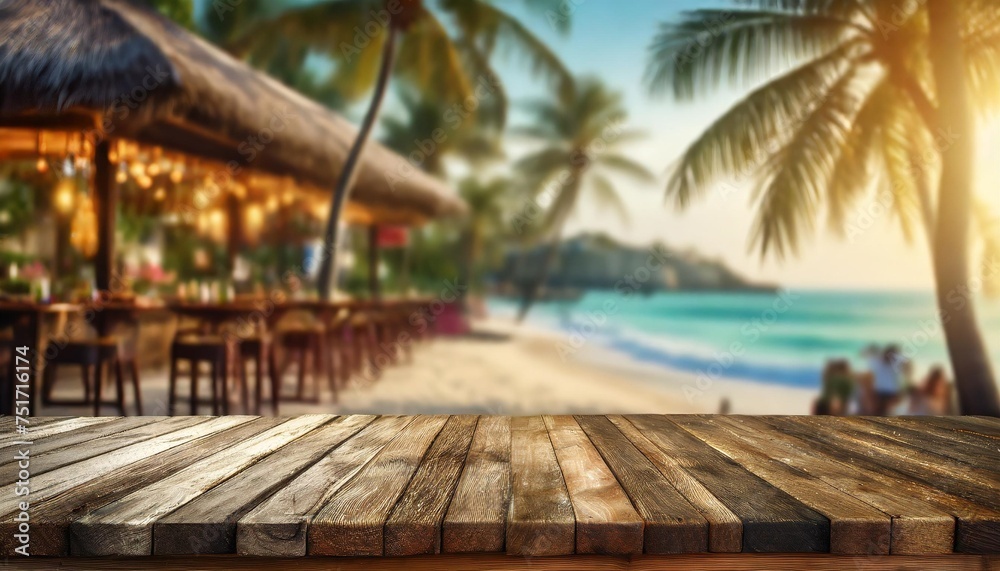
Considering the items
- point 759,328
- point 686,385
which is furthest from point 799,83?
point 759,328

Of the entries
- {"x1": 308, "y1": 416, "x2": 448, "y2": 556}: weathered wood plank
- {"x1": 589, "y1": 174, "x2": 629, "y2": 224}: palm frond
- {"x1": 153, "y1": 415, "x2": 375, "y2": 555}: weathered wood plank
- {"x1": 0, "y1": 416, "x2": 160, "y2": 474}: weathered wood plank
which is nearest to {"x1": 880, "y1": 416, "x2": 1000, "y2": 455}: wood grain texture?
{"x1": 308, "y1": 416, "x2": 448, "y2": 556}: weathered wood plank

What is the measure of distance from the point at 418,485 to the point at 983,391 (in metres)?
4.29

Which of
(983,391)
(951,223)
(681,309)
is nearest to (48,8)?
(951,223)

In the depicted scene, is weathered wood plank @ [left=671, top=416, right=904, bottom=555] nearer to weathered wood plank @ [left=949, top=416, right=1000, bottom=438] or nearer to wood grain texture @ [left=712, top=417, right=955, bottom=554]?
wood grain texture @ [left=712, top=417, right=955, bottom=554]

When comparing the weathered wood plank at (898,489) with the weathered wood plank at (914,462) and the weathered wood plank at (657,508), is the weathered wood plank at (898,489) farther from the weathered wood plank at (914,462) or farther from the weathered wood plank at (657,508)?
the weathered wood plank at (657,508)

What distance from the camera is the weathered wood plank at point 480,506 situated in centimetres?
113

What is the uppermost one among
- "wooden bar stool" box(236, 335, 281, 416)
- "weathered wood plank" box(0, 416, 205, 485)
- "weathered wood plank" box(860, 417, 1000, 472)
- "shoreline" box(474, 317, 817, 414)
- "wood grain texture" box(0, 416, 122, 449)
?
"weathered wood plank" box(860, 417, 1000, 472)

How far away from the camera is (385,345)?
→ 22.8ft

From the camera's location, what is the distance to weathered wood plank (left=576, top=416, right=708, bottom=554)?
113 centimetres

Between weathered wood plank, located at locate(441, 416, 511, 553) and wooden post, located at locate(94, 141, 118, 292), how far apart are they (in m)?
3.83

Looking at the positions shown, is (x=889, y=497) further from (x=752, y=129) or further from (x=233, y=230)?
(x=233, y=230)

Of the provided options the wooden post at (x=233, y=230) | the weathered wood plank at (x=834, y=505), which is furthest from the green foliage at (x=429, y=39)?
the weathered wood plank at (x=834, y=505)

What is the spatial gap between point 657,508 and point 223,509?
2.37 feet

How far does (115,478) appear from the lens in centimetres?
138
